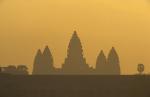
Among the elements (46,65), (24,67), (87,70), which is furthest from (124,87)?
(46,65)

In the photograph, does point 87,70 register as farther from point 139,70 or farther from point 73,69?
point 139,70

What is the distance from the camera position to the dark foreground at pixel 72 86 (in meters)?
102

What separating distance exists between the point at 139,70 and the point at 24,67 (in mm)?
32918

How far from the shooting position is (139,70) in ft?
384

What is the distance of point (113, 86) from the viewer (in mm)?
104562

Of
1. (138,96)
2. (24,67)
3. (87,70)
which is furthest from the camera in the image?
(87,70)

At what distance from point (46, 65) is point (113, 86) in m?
82.6

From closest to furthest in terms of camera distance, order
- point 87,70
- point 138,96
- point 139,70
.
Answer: point 138,96 < point 139,70 < point 87,70

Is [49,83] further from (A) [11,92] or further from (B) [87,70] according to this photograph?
(B) [87,70]

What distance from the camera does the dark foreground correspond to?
10181cm

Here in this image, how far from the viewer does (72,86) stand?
106 metres

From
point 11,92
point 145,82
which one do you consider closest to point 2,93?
point 11,92

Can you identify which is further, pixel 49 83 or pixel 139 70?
pixel 139 70

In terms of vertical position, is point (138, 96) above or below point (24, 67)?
below
